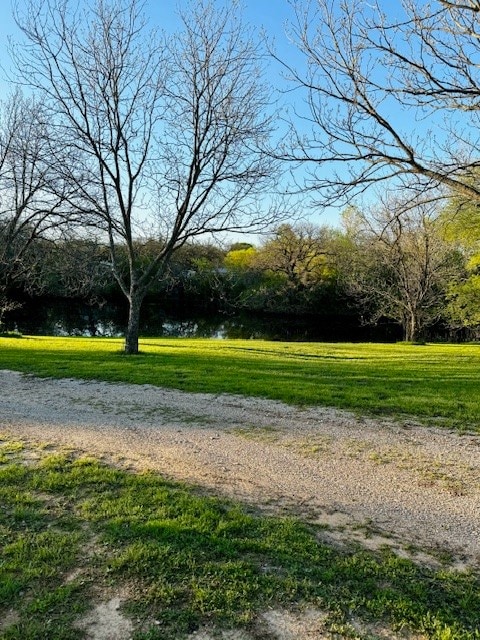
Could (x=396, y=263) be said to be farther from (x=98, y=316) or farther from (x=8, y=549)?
(x=8, y=549)

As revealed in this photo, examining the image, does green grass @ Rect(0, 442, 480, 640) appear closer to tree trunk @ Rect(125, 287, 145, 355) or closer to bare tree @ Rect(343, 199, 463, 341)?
tree trunk @ Rect(125, 287, 145, 355)

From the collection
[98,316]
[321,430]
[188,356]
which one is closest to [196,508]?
[321,430]

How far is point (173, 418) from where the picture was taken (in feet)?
23.4

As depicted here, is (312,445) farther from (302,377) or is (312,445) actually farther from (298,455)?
(302,377)

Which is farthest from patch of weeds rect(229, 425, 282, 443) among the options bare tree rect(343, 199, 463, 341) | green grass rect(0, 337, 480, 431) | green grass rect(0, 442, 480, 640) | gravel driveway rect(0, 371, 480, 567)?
bare tree rect(343, 199, 463, 341)

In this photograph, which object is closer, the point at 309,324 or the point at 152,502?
the point at 152,502

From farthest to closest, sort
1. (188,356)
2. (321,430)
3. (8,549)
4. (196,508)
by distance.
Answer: (188,356) → (321,430) → (196,508) → (8,549)

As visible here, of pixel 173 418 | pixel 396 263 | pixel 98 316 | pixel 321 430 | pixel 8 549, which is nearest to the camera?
pixel 8 549

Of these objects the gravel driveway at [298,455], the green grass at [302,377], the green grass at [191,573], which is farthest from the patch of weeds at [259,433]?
the green grass at [191,573]

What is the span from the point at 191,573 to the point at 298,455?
8.73 ft

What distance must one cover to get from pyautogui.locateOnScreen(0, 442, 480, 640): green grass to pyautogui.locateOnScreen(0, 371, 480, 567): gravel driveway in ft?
1.32

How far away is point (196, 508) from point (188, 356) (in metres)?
11.0

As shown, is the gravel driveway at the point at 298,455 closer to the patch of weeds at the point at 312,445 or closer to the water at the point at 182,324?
the patch of weeds at the point at 312,445

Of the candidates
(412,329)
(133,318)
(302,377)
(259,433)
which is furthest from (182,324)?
(259,433)
